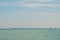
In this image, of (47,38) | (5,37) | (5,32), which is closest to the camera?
(47,38)

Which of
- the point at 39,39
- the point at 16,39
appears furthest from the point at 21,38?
the point at 39,39

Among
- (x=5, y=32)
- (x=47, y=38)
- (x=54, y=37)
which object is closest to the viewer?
(x=47, y=38)

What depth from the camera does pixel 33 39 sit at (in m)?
4.15

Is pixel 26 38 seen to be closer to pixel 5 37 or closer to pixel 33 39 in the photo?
pixel 33 39

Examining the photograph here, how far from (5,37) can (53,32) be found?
1.53 meters

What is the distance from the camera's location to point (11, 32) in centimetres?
466

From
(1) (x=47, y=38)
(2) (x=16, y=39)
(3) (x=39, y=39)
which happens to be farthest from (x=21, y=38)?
(1) (x=47, y=38)

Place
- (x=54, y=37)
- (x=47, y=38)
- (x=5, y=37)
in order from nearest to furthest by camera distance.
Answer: (x=47, y=38)
(x=54, y=37)
(x=5, y=37)

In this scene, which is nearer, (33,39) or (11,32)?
(33,39)

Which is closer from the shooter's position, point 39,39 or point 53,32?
point 39,39

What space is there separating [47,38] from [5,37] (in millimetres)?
1394

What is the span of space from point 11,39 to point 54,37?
4.23 ft

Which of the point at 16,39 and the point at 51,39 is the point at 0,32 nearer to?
the point at 16,39

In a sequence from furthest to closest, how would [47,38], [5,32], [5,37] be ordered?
1. [5,32]
2. [5,37]
3. [47,38]
